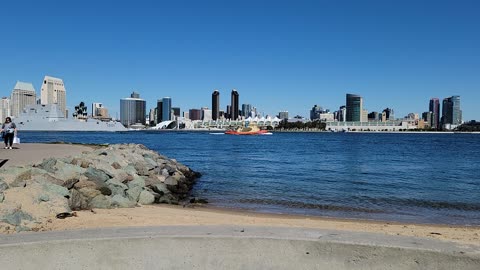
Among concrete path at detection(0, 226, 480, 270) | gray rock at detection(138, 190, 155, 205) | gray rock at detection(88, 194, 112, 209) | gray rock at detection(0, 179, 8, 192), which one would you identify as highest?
concrete path at detection(0, 226, 480, 270)

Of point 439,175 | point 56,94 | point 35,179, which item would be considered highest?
point 56,94

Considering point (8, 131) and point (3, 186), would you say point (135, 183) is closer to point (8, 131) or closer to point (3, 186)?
point (3, 186)

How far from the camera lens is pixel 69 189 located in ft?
31.5

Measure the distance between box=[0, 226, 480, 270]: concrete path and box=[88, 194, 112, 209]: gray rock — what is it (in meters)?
5.85

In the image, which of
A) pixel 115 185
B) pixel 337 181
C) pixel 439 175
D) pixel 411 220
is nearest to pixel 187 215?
pixel 115 185

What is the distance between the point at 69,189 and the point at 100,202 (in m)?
0.76

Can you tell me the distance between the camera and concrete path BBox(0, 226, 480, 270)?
135 inches

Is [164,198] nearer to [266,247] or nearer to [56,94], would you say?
[266,247]

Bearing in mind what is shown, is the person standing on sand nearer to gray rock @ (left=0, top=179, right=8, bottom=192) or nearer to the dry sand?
the dry sand

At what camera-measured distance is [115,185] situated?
11609 millimetres

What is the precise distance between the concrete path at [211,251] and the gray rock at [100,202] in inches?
230

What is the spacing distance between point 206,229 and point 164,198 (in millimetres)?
9402


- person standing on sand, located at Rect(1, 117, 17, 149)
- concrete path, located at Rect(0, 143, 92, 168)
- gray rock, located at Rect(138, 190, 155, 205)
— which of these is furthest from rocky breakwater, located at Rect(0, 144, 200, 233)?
person standing on sand, located at Rect(1, 117, 17, 149)

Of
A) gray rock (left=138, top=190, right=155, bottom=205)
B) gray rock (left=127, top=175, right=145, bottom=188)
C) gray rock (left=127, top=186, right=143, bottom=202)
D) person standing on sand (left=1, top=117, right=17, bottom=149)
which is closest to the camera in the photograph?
gray rock (left=127, top=186, right=143, bottom=202)
